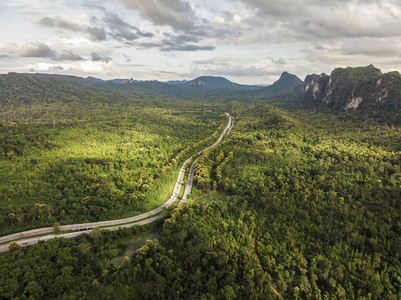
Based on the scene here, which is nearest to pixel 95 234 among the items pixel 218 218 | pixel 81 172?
pixel 218 218

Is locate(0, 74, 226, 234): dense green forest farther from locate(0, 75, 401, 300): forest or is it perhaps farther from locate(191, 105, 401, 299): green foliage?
locate(191, 105, 401, 299): green foliage

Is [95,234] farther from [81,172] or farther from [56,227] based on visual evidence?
[81,172]

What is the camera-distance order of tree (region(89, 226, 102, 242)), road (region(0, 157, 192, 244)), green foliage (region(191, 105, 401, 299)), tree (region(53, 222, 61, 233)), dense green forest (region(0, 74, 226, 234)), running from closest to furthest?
green foliage (region(191, 105, 401, 299)) → tree (region(89, 226, 102, 242)) → road (region(0, 157, 192, 244)) → tree (region(53, 222, 61, 233)) → dense green forest (region(0, 74, 226, 234))

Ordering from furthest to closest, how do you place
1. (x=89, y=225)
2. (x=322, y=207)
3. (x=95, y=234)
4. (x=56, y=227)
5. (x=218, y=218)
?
(x=322, y=207)
(x=218, y=218)
(x=89, y=225)
(x=56, y=227)
(x=95, y=234)

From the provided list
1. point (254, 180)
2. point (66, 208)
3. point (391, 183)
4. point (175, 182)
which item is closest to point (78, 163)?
point (66, 208)

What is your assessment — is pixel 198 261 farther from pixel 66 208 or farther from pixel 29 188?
pixel 29 188

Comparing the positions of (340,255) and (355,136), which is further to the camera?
(355,136)

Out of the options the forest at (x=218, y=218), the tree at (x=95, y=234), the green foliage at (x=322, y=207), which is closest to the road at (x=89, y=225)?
the forest at (x=218, y=218)

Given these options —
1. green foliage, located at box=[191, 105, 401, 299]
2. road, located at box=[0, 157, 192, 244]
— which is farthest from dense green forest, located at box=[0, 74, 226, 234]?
green foliage, located at box=[191, 105, 401, 299]
